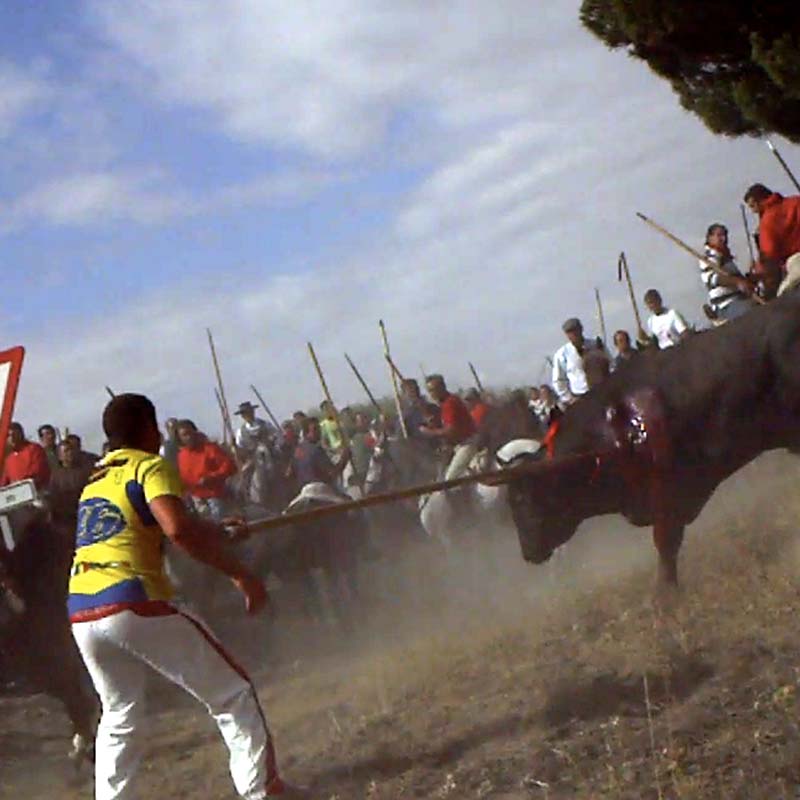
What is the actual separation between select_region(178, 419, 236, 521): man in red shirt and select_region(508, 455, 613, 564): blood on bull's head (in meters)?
4.19

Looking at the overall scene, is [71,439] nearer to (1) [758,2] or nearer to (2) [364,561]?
(2) [364,561]

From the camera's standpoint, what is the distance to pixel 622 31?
495 inches

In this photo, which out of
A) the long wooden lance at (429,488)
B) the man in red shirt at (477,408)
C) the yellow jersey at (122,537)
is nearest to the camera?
the yellow jersey at (122,537)

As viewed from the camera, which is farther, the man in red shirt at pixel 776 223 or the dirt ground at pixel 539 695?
the man in red shirt at pixel 776 223

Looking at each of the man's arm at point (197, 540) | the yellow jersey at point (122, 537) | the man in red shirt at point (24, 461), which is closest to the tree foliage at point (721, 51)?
the man in red shirt at point (24, 461)

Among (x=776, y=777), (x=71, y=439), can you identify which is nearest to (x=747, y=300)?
(x=71, y=439)

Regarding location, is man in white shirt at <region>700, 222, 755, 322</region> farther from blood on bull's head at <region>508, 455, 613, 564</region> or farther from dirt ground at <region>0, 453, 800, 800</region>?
blood on bull's head at <region>508, 455, 613, 564</region>

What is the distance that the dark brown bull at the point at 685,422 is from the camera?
956cm

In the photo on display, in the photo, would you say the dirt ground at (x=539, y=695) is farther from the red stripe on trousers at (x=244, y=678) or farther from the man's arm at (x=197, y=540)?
the man's arm at (x=197, y=540)

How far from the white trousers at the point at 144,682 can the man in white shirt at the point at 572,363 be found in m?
8.52

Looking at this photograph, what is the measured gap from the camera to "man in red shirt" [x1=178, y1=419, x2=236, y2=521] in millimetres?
13453

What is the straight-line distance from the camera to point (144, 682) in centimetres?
610

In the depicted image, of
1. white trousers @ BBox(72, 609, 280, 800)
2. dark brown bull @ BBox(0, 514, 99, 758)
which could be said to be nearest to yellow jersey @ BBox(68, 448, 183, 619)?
white trousers @ BBox(72, 609, 280, 800)

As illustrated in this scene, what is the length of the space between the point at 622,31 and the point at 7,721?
847cm
